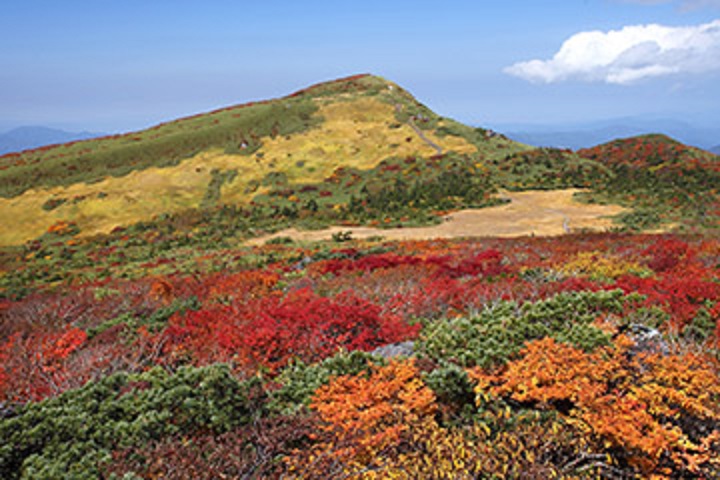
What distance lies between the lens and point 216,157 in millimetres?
61719

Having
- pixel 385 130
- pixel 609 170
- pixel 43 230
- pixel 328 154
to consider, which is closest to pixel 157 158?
pixel 43 230

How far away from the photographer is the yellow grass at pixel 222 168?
4812 cm

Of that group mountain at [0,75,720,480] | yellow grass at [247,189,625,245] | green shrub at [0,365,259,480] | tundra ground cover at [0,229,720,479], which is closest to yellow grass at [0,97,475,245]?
mountain at [0,75,720,480]

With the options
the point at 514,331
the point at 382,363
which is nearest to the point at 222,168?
the point at 382,363

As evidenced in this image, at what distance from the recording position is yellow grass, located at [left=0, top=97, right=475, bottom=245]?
48.1m

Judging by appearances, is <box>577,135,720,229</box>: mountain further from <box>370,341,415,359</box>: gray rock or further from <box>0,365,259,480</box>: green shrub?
<box>0,365,259,480</box>: green shrub

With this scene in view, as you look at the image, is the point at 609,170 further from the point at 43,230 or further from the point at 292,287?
the point at 43,230

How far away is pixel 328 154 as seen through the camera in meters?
60.2

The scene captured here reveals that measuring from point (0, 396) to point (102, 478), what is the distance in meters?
4.35

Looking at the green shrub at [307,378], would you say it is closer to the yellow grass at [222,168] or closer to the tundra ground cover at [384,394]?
the tundra ground cover at [384,394]

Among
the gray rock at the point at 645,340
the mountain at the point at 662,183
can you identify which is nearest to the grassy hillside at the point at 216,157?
the mountain at the point at 662,183

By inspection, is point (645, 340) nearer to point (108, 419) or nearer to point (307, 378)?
point (307, 378)

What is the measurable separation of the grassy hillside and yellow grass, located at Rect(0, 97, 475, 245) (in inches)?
5.2

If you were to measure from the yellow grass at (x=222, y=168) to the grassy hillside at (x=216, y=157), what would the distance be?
0.13m
